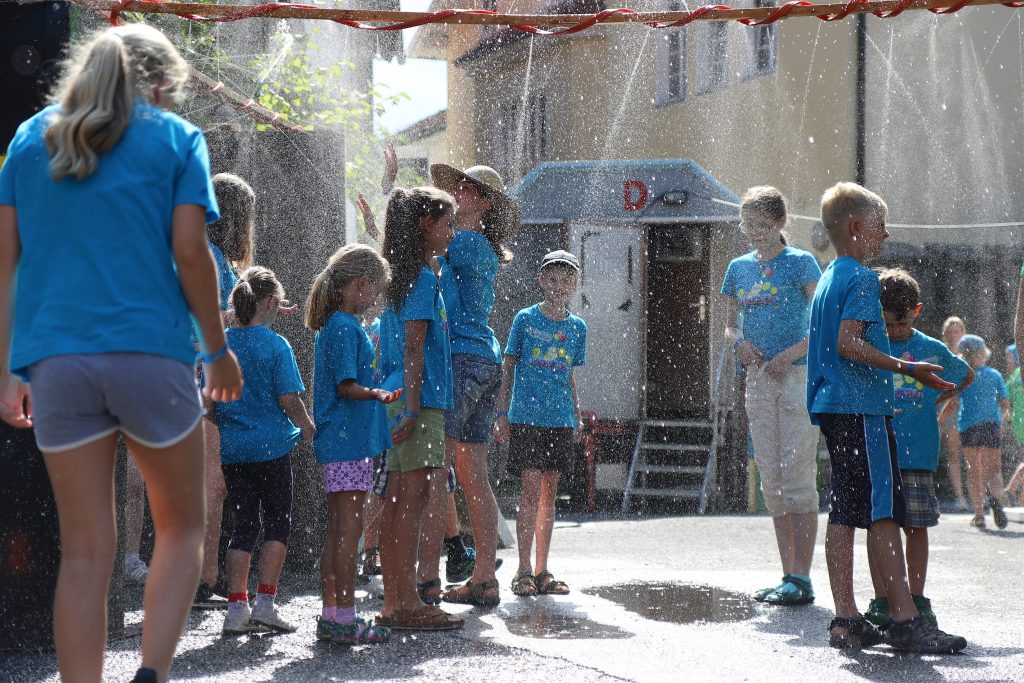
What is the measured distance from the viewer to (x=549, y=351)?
6.88 meters

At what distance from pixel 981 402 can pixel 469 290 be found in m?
7.32

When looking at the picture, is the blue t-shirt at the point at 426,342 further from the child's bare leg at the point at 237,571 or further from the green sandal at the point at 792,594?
the green sandal at the point at 792,594

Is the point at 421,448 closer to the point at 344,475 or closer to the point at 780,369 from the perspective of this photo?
the point at 344,475

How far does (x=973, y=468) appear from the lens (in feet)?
38.8

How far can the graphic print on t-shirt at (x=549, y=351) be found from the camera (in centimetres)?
682

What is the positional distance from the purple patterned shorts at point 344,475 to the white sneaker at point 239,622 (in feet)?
1.96

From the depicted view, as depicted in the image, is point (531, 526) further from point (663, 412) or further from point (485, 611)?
point (663, 412)

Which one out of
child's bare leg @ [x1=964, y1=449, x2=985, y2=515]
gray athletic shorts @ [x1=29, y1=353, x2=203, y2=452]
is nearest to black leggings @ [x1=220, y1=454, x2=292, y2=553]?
gray athletic shorts @ [x1=29, y1=353, x2=203, y2=452]

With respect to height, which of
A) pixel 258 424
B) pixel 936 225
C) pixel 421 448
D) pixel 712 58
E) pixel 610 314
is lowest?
pixel 421 448

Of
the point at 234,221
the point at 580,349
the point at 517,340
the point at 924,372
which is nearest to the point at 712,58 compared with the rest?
the point at 580,349

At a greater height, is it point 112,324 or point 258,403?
point 112,324

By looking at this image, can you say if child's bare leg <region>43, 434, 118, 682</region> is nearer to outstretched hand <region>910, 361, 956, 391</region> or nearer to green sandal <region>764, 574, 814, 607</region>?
outstretched hand <region>910, 361, 956, 391</region>

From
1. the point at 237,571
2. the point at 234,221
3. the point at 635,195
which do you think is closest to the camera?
the point at 237,571

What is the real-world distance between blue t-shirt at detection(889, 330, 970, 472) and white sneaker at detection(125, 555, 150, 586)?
3.33m
